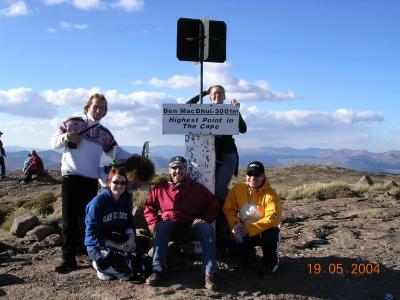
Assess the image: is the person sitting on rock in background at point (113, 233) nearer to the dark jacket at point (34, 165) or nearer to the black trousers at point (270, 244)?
the black trousers at point (270, 244)

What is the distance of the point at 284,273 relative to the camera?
239 inches

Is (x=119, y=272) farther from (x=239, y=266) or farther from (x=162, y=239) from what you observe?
(x=239, y=266)

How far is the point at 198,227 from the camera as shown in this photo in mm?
5859

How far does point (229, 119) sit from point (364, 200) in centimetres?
762

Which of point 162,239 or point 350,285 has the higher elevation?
point 162,239

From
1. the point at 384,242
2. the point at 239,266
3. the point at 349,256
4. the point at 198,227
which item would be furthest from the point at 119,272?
the point at 384,242

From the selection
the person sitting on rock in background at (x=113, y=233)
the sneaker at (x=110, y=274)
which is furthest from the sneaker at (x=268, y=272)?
the sneaker at (x=110, y=274)

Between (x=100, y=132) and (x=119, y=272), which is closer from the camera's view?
(x=119, y=272)

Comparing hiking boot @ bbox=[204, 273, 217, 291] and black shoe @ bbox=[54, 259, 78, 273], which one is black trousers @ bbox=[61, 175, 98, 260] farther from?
hiking boot @ bbox=[204, 273, 217, 291]

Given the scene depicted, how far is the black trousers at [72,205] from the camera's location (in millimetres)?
6359

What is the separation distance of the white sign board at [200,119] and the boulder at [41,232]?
392 centimetres

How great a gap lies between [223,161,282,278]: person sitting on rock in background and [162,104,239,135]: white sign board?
0.67 m
